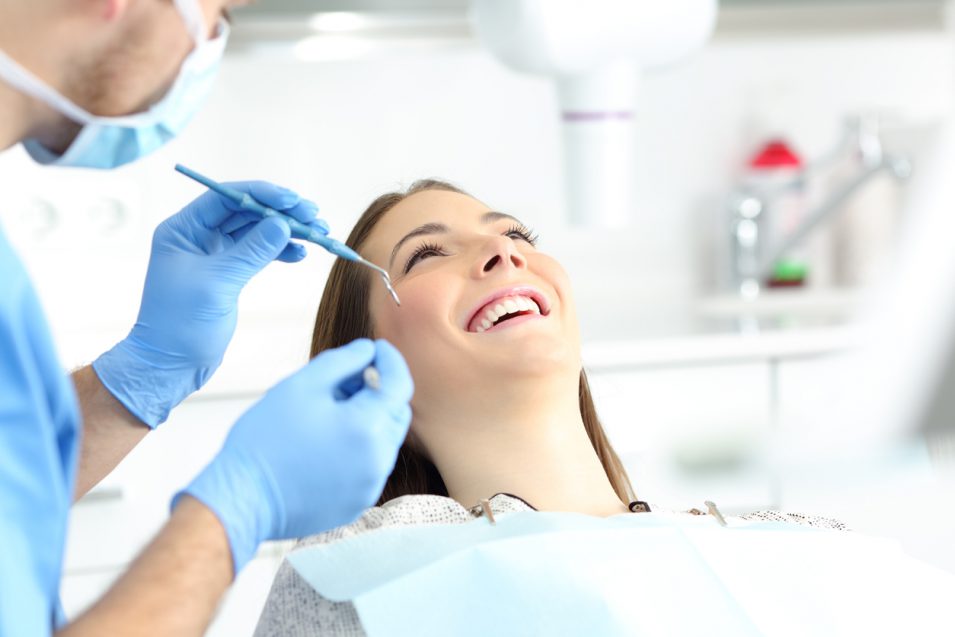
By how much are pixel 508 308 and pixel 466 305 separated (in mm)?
56

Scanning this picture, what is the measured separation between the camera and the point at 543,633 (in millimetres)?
1114

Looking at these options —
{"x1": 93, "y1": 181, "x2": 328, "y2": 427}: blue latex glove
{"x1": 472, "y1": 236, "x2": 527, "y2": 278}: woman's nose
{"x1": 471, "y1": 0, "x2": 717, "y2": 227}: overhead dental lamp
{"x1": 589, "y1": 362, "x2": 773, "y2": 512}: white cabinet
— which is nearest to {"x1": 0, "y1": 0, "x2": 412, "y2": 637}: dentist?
{"x1": 93, "y1": 181, "x2": 328, "y2": 427}: blue latex glove

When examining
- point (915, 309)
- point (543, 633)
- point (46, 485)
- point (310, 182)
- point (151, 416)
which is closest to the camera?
point (915, 309)

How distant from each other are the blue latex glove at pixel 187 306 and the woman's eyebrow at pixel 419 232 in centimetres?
19

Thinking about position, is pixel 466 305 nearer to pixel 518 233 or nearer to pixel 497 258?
pixel 497 258

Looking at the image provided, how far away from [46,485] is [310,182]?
1838 mm

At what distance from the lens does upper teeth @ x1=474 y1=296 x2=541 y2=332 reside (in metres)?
1.41

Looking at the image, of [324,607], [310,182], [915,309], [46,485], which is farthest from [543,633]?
[310,182]

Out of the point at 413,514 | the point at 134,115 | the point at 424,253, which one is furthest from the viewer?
the point at 424,253

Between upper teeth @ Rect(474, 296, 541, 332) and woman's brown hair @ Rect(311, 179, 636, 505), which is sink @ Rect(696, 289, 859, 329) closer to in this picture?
woman's brown hair @ Rect(311, 179, 636, 505)

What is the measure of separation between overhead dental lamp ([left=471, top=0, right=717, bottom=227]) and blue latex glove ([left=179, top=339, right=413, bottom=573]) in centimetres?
115

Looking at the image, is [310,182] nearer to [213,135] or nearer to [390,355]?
[213,135]

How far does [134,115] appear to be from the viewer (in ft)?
3.17

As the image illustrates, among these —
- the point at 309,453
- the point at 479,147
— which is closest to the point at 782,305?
the point at 479,147
